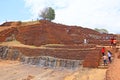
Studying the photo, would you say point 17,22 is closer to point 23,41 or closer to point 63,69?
point 23,41

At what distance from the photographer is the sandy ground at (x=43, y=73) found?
65.0 ft

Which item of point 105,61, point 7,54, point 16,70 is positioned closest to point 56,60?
point 16,70

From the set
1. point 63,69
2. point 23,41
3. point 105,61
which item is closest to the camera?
point 105,61

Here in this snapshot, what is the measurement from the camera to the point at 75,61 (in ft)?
81.1

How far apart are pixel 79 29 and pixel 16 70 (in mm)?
19692

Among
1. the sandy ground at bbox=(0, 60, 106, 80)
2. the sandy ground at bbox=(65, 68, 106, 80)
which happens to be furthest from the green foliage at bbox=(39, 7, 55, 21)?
the sandy ground at bbox=(65, 68, 106, 80)

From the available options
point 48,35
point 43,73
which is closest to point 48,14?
point 48,35

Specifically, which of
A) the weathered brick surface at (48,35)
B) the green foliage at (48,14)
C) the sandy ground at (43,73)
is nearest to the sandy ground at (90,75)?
the sandy ground at (43,73)

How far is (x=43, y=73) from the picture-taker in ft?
76.4

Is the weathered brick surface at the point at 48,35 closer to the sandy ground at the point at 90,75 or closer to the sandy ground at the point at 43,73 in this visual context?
the sandy ground at the point at 43,73

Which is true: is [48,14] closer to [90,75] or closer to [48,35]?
[48,35]

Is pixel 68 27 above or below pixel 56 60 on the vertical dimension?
above

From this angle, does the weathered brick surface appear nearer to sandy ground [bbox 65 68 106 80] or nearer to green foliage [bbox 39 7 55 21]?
green foliage [bbox 39 7 55 21]

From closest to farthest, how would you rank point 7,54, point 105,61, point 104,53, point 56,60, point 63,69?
1. point 105,61
2. point 104,53
3. point 63,69
4. point 56,60
5. point 7,54
